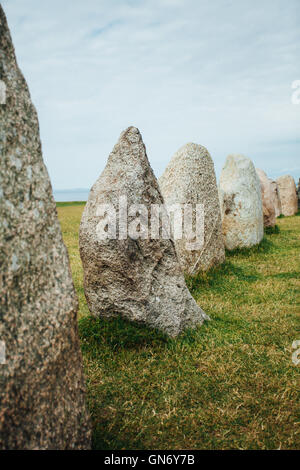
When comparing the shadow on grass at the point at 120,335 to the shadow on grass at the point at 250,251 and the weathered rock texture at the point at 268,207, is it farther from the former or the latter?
the weathered rock texture at the point at 268,207

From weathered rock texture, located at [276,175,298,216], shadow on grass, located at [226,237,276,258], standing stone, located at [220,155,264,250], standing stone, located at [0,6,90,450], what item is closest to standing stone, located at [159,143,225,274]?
shadow on grass, located at [226,237,276,258]

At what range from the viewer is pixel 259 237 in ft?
32.0

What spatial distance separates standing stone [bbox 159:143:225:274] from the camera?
6.97m

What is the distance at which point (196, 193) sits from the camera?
7.18m

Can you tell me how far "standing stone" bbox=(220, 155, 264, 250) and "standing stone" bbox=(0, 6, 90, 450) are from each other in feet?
23.9

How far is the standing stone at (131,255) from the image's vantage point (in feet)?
14.3

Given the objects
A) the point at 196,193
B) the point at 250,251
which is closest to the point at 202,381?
the point at 196,193

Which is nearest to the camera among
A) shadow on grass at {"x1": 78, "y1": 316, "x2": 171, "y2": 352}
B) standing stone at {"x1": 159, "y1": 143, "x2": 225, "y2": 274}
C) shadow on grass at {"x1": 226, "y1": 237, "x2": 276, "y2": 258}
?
shadow on grass at {"x1": 78, "y1": 316, "x2": 171, "y2": 352}

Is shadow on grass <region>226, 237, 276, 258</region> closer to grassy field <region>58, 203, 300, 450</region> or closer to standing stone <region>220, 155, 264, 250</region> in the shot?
standing stone <region>220, 155, 264, 250</region>

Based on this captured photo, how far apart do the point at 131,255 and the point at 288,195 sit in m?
15.9

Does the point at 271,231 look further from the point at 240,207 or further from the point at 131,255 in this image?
the point at 131,255
